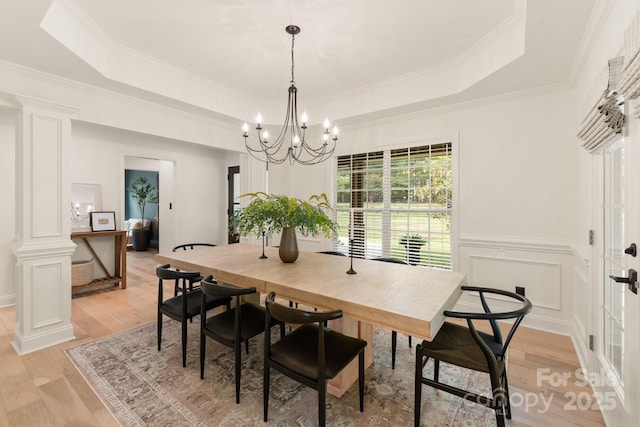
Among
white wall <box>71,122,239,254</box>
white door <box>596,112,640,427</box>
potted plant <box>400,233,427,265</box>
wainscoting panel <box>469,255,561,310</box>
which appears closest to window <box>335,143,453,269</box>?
potted plant <box>400,233,427,265</box>

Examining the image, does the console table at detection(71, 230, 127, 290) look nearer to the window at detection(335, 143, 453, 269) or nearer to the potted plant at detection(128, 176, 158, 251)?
the potted plant at detection(128, 176, 158, 251)

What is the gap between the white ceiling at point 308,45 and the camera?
7.34ft

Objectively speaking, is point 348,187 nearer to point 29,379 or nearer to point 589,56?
point 589,56

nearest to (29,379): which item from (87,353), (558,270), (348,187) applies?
(87,353)

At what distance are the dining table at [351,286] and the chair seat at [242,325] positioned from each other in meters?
0.28

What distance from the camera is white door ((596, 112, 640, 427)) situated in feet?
4.50

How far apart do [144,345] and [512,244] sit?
A: 386 centimetres

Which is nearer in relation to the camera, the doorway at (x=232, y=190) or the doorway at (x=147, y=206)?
the doorway at (x=232, y=190)

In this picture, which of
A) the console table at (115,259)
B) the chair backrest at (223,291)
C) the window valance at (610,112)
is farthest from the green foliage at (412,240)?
the console table at (115,259)

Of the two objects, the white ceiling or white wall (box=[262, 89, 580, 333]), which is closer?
the white ceiling

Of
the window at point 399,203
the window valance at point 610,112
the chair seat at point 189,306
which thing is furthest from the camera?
the window at point 399,203

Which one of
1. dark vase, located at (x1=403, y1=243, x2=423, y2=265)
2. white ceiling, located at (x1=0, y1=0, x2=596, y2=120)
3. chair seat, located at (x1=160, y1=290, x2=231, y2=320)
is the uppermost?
white ceiling, located at (x1=0, y1=0, x2=596, y2=120)

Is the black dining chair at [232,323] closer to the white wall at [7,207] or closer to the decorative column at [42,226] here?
the decorative column at [42,226]

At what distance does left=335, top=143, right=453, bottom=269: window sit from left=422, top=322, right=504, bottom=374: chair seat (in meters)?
2.00
